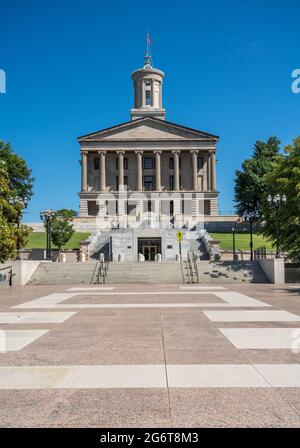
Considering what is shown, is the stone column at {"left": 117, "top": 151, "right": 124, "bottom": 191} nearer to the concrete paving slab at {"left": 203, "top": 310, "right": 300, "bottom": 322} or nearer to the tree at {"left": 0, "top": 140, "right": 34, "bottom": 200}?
the tree at {"left": 0, "top": 140, "right": 34, "bottom": 200}

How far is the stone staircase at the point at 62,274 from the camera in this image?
108 ft

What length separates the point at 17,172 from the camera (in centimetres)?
7181

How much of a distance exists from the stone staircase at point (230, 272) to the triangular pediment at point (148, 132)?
173 ft

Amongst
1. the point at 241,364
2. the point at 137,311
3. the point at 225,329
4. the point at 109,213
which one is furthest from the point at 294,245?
the point at 109,213

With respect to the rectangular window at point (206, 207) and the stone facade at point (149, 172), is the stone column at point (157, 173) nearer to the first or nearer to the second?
the stone facade at point (149, 172)

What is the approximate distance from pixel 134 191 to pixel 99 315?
71.8 m

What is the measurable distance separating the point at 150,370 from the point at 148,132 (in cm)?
8069

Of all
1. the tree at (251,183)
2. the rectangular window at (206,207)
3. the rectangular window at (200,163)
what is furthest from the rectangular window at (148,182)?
the tree at (251,183)

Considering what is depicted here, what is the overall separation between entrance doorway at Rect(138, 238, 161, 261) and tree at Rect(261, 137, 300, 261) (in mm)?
22182

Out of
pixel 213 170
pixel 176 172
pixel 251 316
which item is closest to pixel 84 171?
pixel 176 172

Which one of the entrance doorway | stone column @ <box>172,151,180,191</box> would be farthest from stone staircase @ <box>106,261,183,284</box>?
stone column @ <box>172,151,180,191</box>

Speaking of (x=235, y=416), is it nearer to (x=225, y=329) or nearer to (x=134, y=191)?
(x=225, y=329)
